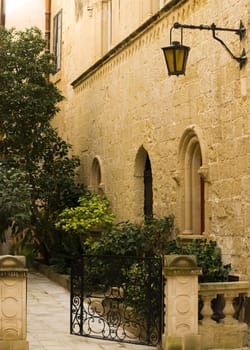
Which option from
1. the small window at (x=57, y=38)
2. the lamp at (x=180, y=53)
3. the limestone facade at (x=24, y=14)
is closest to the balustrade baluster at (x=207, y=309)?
the lamp at (x=180, y=53)

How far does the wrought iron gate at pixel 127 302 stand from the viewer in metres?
8.82

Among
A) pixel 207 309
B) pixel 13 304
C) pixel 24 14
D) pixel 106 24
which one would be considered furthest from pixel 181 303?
pixel 24 14

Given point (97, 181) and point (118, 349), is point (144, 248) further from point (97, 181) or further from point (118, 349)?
point (97, 181)

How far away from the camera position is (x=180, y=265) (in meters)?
8.26

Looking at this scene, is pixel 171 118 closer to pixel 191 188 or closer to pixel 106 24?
pixel 191 188

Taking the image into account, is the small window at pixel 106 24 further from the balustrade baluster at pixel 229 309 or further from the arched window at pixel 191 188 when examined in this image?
the balustrade baluster at pixel 229 309

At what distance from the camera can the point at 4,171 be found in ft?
50.4

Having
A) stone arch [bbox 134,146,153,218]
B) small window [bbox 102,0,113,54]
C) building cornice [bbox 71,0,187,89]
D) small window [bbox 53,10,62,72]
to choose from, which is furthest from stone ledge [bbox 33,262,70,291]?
small window [bbox 53,10,62,72]

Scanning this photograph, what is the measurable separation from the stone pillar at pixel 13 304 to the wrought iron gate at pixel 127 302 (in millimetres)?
1248

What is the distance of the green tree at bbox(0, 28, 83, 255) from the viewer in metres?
16.8

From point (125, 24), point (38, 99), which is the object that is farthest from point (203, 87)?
point (38, 99)

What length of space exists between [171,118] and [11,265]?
4923 millimetres

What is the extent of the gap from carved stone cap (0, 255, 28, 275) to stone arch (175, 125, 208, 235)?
13.0 ft

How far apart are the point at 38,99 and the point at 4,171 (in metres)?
2.48
